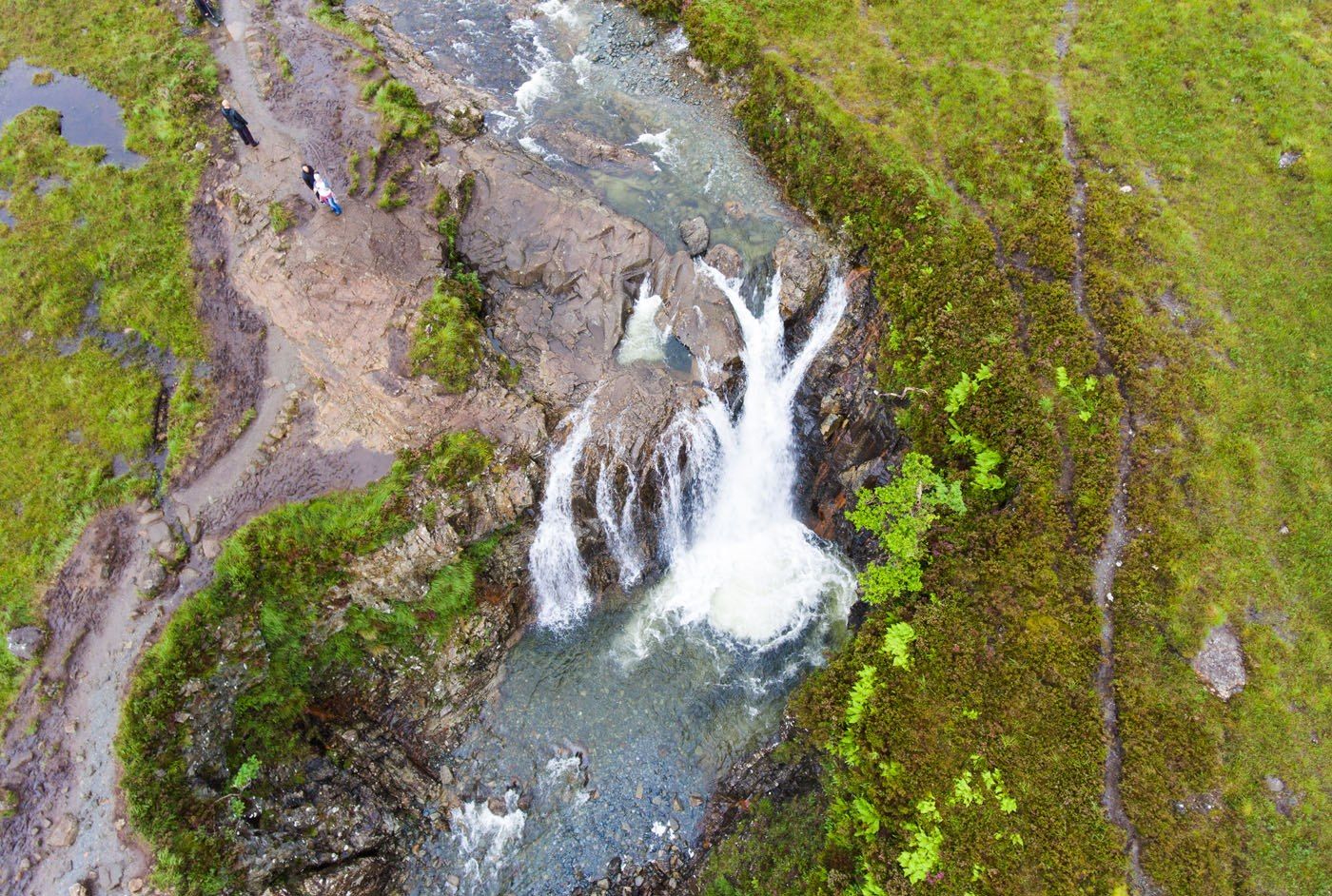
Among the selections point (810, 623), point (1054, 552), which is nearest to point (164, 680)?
point (810, 623)

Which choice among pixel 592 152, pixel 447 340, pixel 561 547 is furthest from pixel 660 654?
pixel 592 152

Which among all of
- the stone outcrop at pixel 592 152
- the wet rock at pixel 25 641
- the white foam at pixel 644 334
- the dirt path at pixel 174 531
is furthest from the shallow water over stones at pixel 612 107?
the wet rock at pixel 25 641

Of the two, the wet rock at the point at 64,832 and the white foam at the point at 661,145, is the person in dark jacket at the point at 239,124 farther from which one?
the wet rock at the point at 64,832

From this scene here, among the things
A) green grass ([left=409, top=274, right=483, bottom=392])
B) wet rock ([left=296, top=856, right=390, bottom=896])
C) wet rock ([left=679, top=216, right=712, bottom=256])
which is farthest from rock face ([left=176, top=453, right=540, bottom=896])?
wet rock ([left=679, top=216, right=712, bottom=256])

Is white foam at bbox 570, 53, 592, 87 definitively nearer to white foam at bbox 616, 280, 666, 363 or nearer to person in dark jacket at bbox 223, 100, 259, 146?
white foam at bbox 616, 280, 666, 363

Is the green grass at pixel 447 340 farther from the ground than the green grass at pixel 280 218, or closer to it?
closer to it

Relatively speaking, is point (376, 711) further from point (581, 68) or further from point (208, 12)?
point (208, 12)

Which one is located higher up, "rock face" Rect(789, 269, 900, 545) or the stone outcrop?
the stone outcrop
